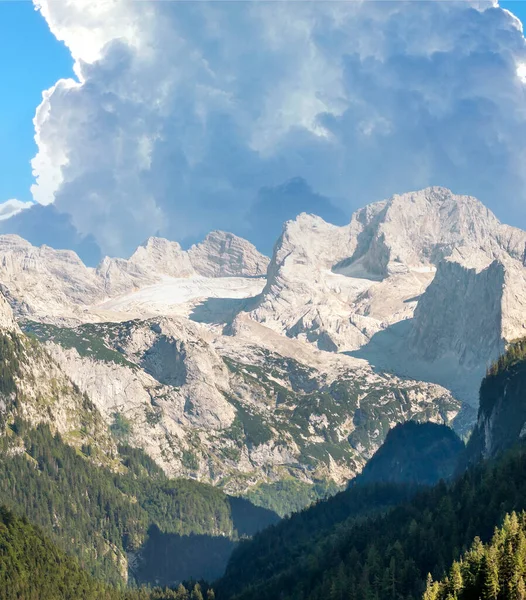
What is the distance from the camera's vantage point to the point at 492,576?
469 ft

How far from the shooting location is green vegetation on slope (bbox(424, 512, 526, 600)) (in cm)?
14150

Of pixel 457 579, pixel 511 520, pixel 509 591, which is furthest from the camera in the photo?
pixel 511 520

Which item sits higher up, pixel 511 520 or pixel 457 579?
pixel 511 520

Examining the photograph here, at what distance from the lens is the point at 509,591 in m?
141

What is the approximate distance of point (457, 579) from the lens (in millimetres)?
151750

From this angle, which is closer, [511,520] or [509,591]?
[509,591]

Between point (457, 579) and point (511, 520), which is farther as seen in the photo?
point (511, 520)

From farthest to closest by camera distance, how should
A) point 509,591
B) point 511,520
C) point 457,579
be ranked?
1. point 511,520
2. point 457,579
3. point 509,591

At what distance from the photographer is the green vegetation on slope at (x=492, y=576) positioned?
14150 centimetres

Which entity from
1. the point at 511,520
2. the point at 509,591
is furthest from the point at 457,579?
the point at 511,520

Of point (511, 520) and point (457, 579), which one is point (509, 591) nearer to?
point (457, 579)

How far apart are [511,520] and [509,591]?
158ft

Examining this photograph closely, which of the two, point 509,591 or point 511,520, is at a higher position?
point 511,520

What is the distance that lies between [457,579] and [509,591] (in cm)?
1175
